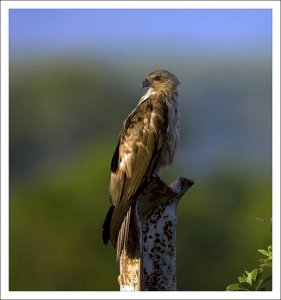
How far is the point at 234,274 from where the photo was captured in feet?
37.6

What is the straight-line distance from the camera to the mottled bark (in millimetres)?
4656

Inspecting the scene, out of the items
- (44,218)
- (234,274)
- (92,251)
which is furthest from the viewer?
(44,218)

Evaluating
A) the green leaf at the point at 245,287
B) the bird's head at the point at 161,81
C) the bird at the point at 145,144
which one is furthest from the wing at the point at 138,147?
the green leaf at the point at 245,287

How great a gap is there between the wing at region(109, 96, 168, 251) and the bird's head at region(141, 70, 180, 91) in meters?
0.29

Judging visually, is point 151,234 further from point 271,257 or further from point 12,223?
point 12,223

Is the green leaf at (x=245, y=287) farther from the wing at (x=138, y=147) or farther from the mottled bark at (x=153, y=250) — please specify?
the wing at (x=138, y=147)

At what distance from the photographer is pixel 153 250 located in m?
4.69

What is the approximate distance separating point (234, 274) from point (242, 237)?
5.11ft

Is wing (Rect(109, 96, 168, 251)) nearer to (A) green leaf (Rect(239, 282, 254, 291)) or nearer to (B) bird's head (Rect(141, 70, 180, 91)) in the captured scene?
(B) bird's head (Rect(141, 70, 180, 91))

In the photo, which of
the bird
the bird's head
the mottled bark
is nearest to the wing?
the bird

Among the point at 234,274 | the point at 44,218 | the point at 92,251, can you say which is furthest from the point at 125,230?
the point at 44,218

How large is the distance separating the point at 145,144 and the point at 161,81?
844 millimetres

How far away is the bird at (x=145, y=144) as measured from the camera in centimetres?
560

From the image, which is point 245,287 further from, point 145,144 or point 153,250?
point 145,144
